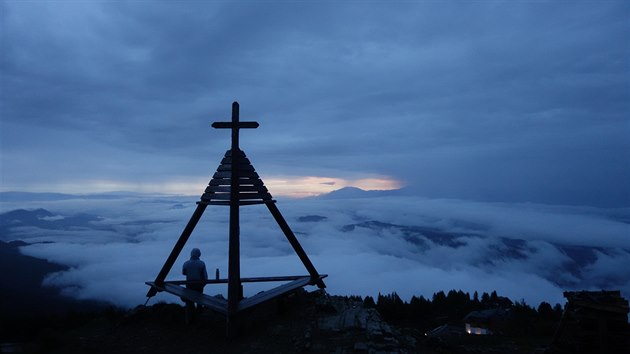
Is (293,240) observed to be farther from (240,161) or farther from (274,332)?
(240,161)

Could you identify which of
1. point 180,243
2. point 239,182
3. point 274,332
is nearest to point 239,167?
point 239,182

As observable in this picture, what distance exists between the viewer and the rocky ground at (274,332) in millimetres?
9438

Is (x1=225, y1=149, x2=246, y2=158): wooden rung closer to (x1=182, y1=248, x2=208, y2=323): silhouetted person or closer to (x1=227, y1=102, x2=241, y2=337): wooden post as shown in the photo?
(x1=227, y1=102, x2=241, y2=337): wooden post

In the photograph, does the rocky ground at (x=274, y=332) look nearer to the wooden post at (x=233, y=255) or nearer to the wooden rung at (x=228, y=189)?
the wooden post at (x=233, y=255)

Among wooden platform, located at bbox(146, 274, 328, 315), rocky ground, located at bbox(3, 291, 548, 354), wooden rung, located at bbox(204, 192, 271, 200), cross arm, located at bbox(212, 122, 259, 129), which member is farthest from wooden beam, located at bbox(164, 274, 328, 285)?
cross arm, located at bbox(212, 122, 259, 129)

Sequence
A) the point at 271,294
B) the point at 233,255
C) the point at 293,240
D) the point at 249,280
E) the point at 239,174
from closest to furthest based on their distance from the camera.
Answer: the point at 233,255 → the point at 239,174 → the point at 271,294 → the point at 293,240 → the point at 249,280

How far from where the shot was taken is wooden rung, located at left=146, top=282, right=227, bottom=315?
32.4 ft

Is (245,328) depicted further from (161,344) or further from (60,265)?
(60,265)

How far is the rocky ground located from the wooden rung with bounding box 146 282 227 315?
1.01 m

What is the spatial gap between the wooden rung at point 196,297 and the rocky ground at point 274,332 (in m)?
1.01

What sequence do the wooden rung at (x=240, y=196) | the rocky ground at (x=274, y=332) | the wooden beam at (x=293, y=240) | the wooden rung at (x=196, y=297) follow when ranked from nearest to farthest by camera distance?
1. the rocky ground at (x=274, y=332)
2. the wooden rung at (x=196, y=297)
3. the wooden rung at (x=240, y=196)
4. the wooden beam at (x=293, y=240)

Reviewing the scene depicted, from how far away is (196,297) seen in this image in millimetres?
10438

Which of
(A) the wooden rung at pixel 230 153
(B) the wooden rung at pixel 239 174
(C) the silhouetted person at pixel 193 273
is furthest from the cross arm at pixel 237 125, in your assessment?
(C) the silhouetted person at pixel 193 273

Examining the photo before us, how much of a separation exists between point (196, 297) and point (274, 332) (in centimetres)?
256
